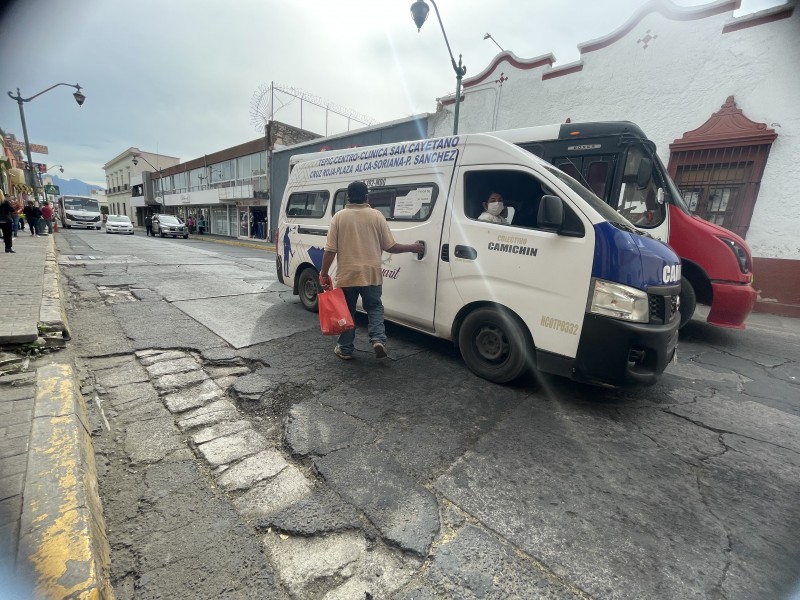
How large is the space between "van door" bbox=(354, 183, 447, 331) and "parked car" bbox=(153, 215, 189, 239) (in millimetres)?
24793

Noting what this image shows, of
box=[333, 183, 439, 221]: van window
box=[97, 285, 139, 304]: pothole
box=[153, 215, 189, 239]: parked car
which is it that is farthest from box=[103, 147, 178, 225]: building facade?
box=[333, 183, 439, 221]: van window

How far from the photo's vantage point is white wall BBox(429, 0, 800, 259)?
7.33 meters

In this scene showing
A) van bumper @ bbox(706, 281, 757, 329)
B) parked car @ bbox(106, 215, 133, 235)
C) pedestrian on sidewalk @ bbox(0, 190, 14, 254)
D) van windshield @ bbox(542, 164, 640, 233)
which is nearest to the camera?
van windshield @ bbox(542, 164, 640, 233)

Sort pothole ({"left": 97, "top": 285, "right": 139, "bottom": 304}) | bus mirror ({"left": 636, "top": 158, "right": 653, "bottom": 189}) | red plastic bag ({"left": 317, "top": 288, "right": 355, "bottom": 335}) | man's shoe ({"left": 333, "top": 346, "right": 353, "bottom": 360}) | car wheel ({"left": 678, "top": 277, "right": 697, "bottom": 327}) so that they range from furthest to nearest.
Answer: pothole ({"left": 97, "top": 285, "right": 139, "bottom": 304}) < car wheel ({"left": 678, "top": 277, "right": 697, "bottom": 327}) < bus mirror ({"left": 636, "top": 158, "right": 653, "bottom": 189}) < man's shoe ({"left": 333, "top": 346, "right": 353, "bottom": 360}) < red plastic bag ({"left": 317, "top": 288, "right": 355, "bottom": 335})

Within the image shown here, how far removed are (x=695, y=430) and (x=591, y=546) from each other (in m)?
1.86

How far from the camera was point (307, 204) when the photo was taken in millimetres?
5637

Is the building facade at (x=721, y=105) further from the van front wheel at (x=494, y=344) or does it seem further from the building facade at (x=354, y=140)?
the van front wheel at (x=494, y=344)

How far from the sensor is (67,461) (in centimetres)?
194

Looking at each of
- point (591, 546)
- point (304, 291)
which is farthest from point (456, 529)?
point (304, 291)

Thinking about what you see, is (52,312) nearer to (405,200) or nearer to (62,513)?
(62,513)

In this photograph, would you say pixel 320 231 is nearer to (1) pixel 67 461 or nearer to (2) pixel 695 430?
(1) pixel 67 461

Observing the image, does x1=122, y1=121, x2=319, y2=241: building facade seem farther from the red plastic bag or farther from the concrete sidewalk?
the concrete sidewalk

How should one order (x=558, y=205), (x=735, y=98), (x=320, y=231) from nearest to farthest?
(x=558, y=205) < (x=320, y=231) < (x=735, y=98)

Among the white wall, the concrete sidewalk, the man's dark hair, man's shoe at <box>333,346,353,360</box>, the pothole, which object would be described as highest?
the white wall
